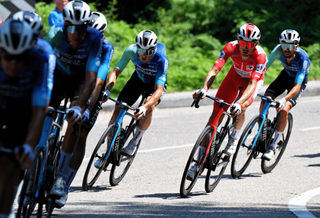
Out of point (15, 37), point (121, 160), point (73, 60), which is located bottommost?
point (121, 160)

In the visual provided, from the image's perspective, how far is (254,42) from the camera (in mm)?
6988

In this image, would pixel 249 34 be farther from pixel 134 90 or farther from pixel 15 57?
pixel 15 57

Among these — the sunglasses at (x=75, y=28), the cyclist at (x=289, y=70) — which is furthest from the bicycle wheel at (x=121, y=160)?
the cyclist at (x=289, y=70)

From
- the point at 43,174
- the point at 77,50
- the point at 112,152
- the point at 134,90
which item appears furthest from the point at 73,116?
the point at 134,90

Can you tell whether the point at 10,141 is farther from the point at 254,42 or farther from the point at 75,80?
the point at 254,42

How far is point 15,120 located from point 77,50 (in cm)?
158

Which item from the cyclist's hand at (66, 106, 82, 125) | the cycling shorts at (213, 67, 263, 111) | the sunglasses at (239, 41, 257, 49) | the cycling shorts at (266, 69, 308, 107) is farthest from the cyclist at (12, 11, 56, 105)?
the cycling shorts at (266, 69, 308, 107)

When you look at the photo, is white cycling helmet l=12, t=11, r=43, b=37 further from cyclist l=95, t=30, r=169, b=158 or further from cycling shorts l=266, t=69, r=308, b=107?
cycling shorts l=266, t=69, r=308, b=107

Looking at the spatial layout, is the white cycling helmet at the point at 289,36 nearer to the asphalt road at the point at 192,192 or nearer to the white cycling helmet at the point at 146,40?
the asphalt road at the point at 192,192

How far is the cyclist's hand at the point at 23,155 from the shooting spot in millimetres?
3420

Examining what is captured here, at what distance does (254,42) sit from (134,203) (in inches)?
112

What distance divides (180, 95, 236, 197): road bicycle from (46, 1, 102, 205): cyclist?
1.67 m

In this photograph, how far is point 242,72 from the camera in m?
7.32

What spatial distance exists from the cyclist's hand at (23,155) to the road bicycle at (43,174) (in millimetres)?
819
